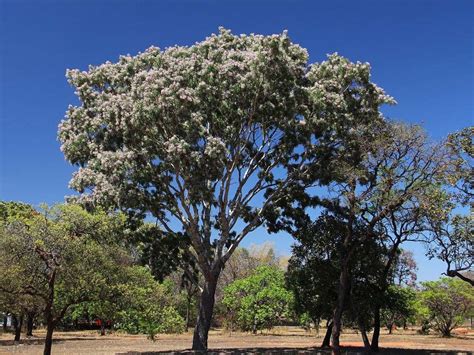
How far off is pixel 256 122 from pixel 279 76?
9.30ft

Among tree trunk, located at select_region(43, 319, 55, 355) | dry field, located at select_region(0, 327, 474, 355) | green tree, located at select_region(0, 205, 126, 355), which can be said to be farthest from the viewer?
dry field, located at select_region(0, 327, 474, 355)

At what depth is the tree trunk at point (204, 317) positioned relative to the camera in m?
26.5

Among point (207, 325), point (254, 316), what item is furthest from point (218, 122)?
point (254, 316)

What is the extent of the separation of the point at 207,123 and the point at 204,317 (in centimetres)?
989

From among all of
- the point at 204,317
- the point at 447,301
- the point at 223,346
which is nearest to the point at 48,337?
the point at 204,317

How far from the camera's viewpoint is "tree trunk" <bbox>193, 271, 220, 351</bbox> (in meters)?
26.5

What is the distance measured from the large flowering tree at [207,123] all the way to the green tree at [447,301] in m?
35.2

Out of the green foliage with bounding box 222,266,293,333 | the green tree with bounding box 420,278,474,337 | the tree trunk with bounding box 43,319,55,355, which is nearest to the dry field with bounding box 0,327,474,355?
the tree trunk with bounding box 43,319,55,355

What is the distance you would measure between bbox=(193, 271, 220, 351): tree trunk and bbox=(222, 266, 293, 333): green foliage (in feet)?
79.2

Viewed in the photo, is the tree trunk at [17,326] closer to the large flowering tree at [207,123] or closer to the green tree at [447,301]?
the large flowering tree at [207,123]

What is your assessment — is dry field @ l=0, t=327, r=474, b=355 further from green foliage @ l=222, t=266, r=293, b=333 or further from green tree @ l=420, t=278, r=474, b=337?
green tree @ l=420, t=278, r=474, b=337

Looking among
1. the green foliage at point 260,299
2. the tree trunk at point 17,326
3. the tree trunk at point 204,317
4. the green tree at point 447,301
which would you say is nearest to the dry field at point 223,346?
the tree trunk at point 17,326

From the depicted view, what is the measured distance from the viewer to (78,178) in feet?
76.7

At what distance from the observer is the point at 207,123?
24.1 meters
